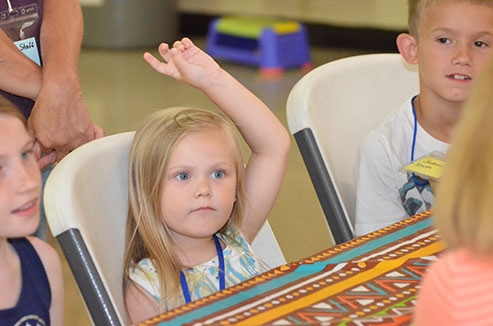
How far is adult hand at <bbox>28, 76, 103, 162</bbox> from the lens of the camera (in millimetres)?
1725

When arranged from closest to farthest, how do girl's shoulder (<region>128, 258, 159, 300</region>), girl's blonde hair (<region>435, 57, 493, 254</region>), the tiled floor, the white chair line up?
1. girl's blonde hair (<region>435, 57, 493, 254</region>)
2. the white chair
3. girl's shoulder (<region>128, 258, 159, 300</region>)
4. the tiled floor

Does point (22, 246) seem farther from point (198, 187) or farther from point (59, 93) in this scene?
point (59, 93)

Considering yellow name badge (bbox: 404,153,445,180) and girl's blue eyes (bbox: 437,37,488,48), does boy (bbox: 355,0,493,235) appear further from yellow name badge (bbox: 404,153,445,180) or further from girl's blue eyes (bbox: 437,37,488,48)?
yellow name badge (bbox: 404,153,445,180)

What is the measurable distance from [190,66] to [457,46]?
0.64 m

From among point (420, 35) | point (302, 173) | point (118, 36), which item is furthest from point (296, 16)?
point (420, 35)

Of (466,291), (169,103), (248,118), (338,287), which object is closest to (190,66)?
(248,118)

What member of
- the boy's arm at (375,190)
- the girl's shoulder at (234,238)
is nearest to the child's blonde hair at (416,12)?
the boy's arm at (375,190)

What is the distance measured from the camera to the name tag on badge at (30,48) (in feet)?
6.06

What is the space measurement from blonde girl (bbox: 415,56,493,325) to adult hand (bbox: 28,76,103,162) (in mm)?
1082

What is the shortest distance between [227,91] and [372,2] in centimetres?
496

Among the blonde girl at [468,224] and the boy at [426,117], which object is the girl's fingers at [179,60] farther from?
the blonde girl at [468,224]

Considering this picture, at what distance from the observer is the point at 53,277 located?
4.50 feet

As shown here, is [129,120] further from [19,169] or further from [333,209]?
[19,169]

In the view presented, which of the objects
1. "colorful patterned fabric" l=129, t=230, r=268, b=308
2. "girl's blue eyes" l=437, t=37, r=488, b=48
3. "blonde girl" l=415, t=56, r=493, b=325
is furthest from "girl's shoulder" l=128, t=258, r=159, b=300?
"girl's blue eyes" l=437, t=37, r=488, b=48
